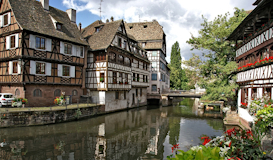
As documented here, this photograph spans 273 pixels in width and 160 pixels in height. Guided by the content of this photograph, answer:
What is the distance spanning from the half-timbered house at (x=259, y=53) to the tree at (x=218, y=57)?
3.73m

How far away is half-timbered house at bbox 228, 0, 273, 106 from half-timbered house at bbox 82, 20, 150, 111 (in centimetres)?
1563

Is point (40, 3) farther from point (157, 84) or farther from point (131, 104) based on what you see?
point (157, 84)

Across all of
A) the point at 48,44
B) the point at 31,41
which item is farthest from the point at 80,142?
the point at 48,44

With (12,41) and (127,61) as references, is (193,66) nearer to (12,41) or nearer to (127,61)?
(127,61)

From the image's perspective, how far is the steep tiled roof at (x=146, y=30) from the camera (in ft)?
147

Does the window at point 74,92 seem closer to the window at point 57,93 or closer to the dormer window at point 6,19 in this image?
the window at point 57,93

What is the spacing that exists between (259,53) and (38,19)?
23.0 metres

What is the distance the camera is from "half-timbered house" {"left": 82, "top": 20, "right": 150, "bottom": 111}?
2572cm

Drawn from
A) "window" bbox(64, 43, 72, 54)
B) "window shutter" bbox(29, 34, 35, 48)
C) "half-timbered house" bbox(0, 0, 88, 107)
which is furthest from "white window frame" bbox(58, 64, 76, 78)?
"window shutter" bbox(29, 34, 35, 48)

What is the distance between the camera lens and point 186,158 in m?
3.46

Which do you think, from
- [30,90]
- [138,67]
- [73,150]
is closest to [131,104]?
[138,67]

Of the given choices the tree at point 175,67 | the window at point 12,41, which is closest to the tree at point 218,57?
the window at point 12,41

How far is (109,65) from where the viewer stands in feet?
84.7

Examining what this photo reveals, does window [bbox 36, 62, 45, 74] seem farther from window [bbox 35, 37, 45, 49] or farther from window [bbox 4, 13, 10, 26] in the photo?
window [bbox 4, 13, 10, 26]
